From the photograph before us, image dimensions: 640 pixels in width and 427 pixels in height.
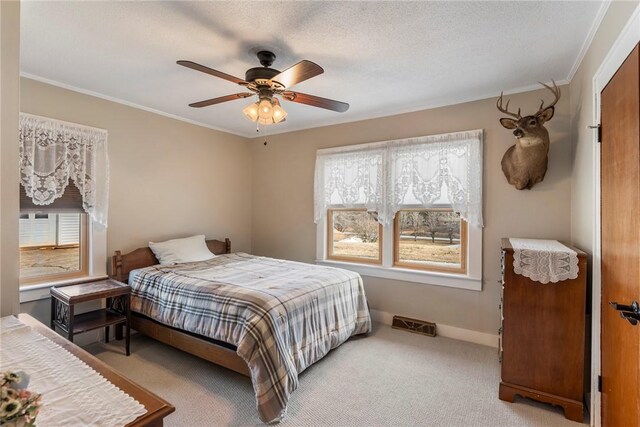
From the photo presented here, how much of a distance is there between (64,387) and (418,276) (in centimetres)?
318

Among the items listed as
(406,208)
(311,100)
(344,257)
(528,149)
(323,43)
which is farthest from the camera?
(344,257)

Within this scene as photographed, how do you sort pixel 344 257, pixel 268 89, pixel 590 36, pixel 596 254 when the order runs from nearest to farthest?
1. pixel 596 254
2. pixel 590 36
3. pixel 268 89
4. pixel 344 257

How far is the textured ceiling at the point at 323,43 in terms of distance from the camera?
183 cm

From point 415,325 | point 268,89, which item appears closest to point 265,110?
point 268,89

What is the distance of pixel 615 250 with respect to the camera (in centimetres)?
159

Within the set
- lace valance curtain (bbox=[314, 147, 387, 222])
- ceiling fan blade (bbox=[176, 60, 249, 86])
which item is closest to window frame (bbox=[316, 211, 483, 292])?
lace valance curtain (bbox=[314, 147, 387, 222])

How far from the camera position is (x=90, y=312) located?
118 inches

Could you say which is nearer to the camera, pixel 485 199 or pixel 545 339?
pixel 545 339

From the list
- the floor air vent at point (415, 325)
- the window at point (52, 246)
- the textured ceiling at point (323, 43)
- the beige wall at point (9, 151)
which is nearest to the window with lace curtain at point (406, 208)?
the floor air vent at point (415, 325)

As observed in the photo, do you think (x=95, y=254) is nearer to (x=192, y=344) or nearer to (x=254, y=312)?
(x=192, y=344)

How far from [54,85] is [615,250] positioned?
4.53 m

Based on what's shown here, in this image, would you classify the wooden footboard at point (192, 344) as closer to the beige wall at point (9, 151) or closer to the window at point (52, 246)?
the window at point (52, 246)

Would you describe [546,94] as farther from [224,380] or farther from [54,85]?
[54,85]

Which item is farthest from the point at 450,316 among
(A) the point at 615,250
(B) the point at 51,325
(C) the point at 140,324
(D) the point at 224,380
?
(B) the point at 51,325
